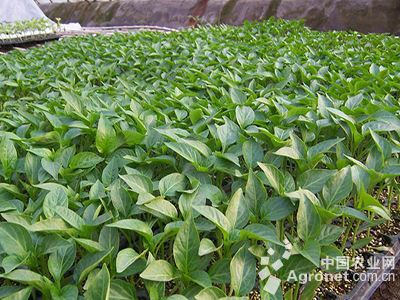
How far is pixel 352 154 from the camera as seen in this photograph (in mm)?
1350

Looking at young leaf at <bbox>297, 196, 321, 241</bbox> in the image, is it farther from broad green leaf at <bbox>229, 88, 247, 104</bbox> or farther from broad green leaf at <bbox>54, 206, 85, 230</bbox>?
broad green leaf at <bbox>229, 88, 247, 104</bbox>

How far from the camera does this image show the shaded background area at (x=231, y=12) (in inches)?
282

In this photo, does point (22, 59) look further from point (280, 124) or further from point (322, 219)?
point (322, 219)

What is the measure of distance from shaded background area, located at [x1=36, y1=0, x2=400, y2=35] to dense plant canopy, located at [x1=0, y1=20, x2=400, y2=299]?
5580mm

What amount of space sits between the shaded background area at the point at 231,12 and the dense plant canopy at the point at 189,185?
558 cm

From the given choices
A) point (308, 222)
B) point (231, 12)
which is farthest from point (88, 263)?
point (231, 12)

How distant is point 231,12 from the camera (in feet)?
31.1

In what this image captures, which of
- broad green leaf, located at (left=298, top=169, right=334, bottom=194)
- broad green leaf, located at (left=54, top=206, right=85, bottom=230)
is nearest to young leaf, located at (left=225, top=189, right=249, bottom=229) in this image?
broad green leaf, located at (left=298, top=169, right=334, bottom=194)

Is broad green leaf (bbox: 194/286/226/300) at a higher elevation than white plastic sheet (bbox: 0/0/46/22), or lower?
Result: higher

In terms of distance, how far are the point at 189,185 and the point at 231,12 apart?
8.97 meters

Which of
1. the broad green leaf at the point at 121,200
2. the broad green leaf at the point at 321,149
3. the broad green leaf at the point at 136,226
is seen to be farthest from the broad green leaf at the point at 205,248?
the broad green leaf at the point at 321,149

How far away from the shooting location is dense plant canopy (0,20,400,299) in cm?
84

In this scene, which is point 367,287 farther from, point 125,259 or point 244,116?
point 125,259

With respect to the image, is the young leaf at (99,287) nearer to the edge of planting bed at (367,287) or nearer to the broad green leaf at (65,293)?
the broad green leaf at (65,293)
